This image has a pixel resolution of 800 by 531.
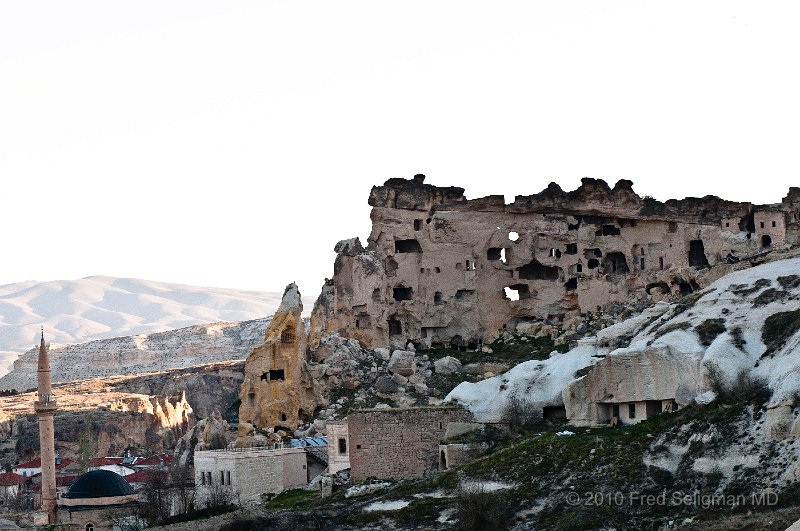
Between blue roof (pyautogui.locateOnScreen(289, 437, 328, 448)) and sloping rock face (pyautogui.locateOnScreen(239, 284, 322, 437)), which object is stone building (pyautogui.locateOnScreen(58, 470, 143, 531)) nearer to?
sloping rock face (pyautogui.locateOnScreen(239, 284, 322, 437))

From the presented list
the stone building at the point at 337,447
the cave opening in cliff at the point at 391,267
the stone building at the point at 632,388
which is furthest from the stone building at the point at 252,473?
A: the cave opening in cliff at the point at 391,267

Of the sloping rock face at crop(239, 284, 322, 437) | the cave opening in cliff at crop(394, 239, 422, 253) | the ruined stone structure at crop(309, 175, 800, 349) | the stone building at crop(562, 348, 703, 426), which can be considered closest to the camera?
the stone building at crop(562, 348, 703, 426)

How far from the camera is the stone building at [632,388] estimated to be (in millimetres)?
46438

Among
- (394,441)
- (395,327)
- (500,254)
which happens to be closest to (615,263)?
(500,254)

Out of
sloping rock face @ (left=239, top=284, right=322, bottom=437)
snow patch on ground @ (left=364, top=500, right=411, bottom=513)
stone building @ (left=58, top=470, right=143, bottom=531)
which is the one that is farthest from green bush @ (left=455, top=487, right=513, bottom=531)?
sloping rock face @ (left=239, top=284, right=322, bottom=437)

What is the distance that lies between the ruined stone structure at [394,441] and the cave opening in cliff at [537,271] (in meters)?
23.3

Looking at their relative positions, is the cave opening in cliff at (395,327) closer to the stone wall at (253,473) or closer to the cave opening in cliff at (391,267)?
the cave opening in cliff at (391,267)

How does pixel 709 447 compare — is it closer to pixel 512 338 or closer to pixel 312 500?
pixel 312 500

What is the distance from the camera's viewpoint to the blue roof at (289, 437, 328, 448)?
57844 millimetres

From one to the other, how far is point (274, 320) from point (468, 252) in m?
11.4

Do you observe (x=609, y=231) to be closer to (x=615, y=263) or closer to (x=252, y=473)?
(x=615, y=263)

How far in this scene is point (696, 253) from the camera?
233 ft

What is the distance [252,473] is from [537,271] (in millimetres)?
23774

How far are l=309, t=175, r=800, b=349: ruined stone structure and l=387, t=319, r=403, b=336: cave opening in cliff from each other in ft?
0.15
